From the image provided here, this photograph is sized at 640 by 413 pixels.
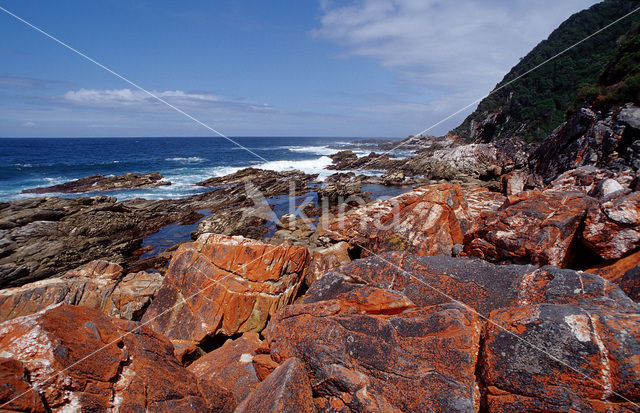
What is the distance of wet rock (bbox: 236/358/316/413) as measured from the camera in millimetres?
3174

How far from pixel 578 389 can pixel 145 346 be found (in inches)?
195

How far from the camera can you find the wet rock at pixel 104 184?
104ft

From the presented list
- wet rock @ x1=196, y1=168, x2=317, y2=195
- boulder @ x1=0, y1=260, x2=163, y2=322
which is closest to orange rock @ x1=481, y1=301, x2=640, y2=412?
boulder @ x1=0, y1=260, x2=163, y2=322

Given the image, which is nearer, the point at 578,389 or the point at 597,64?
the point at 578,389

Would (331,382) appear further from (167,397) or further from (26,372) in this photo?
(26,372)

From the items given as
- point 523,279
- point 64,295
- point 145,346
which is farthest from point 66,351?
point 64,295

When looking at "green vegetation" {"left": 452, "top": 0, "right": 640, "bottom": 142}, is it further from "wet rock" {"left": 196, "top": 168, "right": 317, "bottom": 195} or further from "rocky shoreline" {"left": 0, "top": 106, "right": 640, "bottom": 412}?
"rocky shoreline" {"left": 0, "top": 106, "right": 640, "bottom": 412}

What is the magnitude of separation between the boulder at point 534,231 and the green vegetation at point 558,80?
3938 centimetres

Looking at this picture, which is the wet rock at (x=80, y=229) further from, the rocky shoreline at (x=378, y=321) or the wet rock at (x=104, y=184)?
the wet rock at (x=104, y=184)

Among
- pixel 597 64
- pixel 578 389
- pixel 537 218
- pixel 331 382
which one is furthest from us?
pixel 597 64

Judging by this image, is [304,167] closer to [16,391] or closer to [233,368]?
[233,368]

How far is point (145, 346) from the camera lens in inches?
162

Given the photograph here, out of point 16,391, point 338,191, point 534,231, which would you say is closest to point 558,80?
point 338,191

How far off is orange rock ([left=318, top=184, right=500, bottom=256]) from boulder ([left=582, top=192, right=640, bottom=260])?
2.86 m
